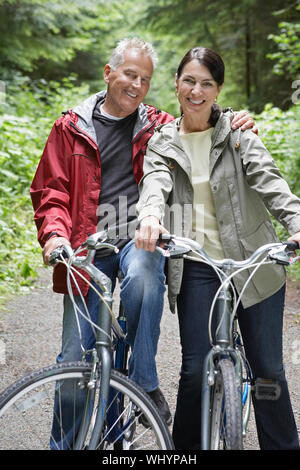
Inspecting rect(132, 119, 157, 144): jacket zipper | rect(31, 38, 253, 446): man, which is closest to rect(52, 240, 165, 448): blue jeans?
rect(31, 38, 253, 446): man

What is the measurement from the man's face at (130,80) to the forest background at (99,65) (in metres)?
3.96

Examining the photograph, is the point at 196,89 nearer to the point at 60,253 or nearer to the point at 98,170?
the point at 98,170

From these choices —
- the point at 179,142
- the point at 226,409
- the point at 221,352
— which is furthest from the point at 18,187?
the point at 226,409

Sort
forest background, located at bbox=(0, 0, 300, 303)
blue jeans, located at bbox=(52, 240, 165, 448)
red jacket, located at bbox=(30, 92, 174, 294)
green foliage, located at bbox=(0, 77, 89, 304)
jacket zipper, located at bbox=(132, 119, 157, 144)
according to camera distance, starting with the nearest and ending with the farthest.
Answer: blue jeans, located at bbox=(52, 240, 165, 448), red jacket, located at bbox=(30, 92, 174, 294), jacket zipper, located at bbox=(132, 119, 157, 144), green foliage, located at bbox=(0, 77, 89, 304), forest background, located at bbox=(0, 0, 300, 303)

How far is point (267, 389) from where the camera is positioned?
282cm

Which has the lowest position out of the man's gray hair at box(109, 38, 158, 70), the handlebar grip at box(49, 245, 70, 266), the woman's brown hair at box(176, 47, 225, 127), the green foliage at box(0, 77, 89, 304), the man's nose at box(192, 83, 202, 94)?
the handlebar grip at box(49, 245, 70, 266)

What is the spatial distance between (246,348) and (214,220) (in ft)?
2.16

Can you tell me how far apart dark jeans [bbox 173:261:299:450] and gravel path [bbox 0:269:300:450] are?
0.95 meters

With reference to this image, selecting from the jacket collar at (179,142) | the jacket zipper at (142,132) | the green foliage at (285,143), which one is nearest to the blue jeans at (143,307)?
the jacket collar at (179,142)

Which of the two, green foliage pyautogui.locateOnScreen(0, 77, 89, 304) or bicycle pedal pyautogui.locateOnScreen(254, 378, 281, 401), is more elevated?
green foliage pyautogui.locateOnScreen(0, 77, 89, 304)

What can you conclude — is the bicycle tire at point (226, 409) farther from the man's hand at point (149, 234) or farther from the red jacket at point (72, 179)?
the red jacket at point (72, 179)

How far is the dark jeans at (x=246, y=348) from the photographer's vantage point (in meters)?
2.76

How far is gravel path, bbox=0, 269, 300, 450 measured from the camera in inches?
187

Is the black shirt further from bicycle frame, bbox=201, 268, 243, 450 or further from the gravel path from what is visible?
the gravel path
